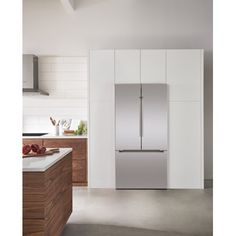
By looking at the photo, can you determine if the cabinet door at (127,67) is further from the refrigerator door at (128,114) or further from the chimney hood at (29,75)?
the chimney hood at (29,75)

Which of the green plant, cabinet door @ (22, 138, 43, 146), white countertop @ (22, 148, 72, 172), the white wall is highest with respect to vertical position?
the white wall

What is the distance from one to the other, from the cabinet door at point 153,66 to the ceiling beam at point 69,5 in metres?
1.41

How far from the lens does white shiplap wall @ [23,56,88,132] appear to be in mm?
6180

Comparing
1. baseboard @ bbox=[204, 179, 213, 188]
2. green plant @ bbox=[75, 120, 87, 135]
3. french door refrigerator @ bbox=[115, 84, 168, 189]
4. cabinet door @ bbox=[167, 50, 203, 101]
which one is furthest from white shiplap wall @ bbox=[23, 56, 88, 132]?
baseboard @ bbox=[204, 179, 213, 188]

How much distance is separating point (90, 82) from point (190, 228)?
9.22ft

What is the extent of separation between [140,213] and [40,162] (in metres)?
1.85

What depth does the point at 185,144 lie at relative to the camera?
5.50 meters

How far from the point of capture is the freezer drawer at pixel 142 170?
215 inches

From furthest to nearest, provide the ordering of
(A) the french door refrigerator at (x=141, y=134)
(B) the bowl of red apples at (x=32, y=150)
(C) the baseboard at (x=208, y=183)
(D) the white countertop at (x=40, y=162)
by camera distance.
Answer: (C) the baseboard at (x=208, y=183) → (A) the french door refrigerator at (x=141, y=134) → (B) the bowl of red apples at (x=32, y=150) → (D) the white countertop at (x=40, y=162)

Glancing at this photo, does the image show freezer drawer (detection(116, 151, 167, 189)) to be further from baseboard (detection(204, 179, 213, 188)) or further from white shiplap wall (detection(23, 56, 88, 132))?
white shiplap wall (detection(23, 56, 88, 132))

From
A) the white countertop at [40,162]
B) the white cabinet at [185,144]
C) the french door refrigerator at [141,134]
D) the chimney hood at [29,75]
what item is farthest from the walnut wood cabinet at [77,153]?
the white countertop at [40,162]

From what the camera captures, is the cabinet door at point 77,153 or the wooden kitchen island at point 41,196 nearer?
the wooden kitchen island at point 41,196

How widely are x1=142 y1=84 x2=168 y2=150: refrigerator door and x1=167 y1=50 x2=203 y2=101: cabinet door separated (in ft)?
0.64

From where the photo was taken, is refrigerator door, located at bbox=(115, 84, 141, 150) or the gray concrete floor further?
refrigerator door, located at bbox=(115, 84, 141, 150)
